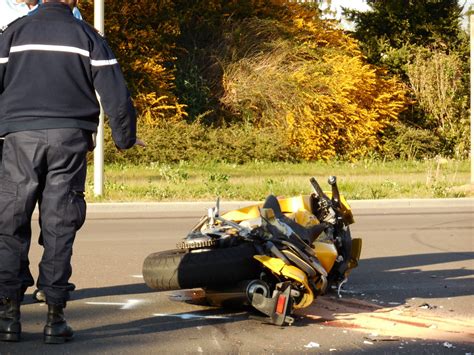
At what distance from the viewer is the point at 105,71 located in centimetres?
589

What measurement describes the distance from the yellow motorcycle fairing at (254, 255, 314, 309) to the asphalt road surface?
0.24m

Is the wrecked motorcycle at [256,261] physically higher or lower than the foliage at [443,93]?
lower

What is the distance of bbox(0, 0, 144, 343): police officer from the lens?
19.1 feet

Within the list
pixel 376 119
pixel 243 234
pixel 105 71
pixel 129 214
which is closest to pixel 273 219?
pixel 243 234

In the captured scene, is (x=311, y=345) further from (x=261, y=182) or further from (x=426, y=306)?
(x=261, y=182)

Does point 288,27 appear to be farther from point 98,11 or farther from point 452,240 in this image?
point 452,240

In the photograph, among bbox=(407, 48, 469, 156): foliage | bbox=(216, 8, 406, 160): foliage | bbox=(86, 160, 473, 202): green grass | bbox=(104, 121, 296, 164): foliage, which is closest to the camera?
bbox=(86, 160, 473, 202): green grass

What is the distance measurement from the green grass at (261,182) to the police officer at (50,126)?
11.3 m

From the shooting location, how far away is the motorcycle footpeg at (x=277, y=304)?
657cm

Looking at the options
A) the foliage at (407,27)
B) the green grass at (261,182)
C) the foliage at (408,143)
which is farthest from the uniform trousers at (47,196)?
the foliage at (407,27)

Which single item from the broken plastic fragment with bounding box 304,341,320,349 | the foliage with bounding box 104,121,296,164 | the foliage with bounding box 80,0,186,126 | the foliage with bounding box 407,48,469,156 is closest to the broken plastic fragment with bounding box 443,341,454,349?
the broken plastic fragment with bounding box 304,341,320,349

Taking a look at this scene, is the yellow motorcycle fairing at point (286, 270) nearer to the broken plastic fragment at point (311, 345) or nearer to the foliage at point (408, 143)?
the broken plastic fragment at point (311, 345)

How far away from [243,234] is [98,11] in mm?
10896

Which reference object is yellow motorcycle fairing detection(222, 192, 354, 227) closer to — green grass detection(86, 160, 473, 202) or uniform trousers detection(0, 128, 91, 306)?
uniform trousers detection(0, 128, 91, 306)
